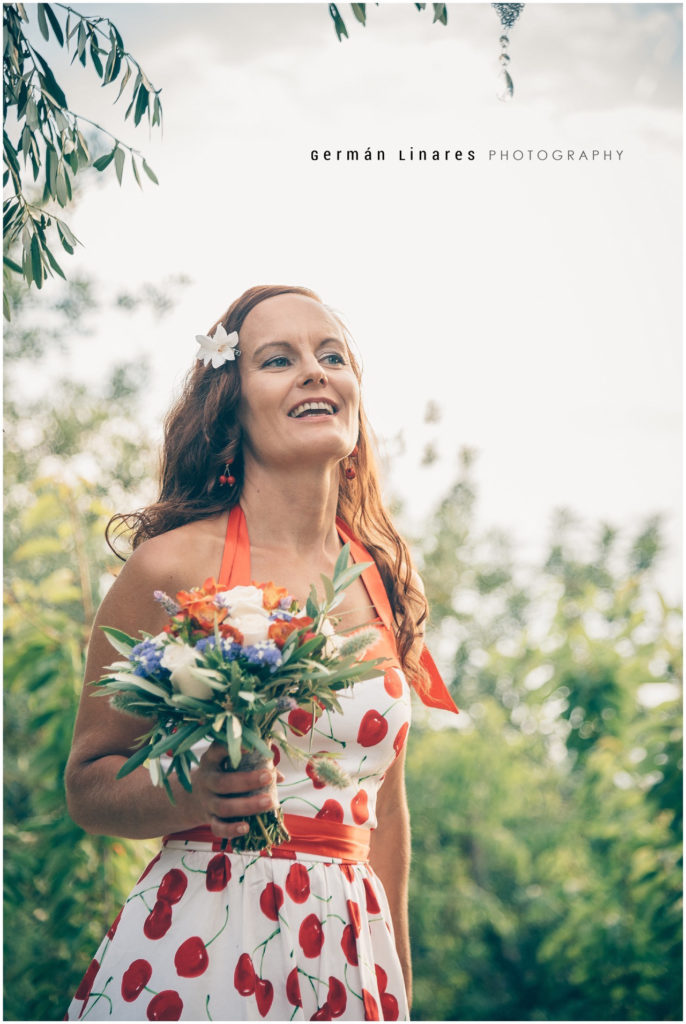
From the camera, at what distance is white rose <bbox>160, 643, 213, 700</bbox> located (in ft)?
5.54

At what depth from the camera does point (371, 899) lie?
2.23 metres

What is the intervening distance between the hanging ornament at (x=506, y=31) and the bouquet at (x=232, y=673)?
2.02 m

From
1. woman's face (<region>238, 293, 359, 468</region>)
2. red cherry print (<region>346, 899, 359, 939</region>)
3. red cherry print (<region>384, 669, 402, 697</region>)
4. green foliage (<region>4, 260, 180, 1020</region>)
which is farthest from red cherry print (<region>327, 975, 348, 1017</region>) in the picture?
green foliage (<region>4, 260, 180, 1020</region>)

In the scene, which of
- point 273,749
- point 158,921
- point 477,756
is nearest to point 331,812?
point 273,749

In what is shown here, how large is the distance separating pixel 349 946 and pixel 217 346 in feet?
4.90

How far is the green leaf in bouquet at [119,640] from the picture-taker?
6.09ft

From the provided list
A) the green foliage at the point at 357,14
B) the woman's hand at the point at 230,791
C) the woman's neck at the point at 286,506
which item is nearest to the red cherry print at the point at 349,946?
the woman's hand at the point at 230,791

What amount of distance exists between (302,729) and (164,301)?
6.12 meters

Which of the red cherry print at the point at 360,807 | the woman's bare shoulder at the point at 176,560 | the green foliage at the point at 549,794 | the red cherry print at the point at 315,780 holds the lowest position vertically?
the green foliage at the point at 549,794

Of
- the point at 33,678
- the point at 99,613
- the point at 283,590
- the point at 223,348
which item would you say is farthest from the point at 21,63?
the point at 33,678

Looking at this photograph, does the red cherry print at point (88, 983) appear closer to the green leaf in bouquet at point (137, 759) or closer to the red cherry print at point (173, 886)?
the red cherry print at point (173, 886)

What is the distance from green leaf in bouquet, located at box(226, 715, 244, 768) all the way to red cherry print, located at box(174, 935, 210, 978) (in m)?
0.57

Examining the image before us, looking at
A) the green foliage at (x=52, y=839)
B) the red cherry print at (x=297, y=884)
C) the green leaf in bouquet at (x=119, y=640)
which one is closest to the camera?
the green leaf in bouquet at (x=119, y=640)

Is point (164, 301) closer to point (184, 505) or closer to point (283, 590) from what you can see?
point (184, 505)
